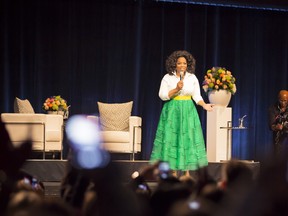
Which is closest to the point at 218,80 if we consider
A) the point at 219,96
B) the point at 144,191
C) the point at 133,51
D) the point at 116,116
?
the point at 219,96

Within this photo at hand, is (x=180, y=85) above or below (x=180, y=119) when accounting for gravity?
above

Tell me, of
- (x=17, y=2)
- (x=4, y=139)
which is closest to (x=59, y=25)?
(x=17, y=2)

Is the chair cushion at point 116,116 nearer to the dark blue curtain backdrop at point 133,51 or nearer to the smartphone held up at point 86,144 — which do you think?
the dark blue curtain backdrop at point 133,51

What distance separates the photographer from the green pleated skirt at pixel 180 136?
535 centimetres

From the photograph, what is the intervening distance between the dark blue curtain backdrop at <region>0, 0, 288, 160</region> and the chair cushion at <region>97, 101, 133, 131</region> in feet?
2.42

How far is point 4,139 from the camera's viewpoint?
0.25 metres

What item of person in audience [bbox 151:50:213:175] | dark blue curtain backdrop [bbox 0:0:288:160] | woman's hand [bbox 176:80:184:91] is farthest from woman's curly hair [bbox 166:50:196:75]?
dark blue curtain backdrop [bbox 0:0:288:160]

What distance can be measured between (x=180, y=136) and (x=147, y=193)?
5167 mm

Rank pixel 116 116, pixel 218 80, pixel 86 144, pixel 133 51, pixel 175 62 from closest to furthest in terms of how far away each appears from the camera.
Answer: pixel 86 144 < pixel 175 62 < pixel 218 80 < pixel 116 116 < pixel 133 51

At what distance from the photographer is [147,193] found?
0.26 meters

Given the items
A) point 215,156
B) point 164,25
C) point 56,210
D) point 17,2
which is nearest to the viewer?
point 56,210

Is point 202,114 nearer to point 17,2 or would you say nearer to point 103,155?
point 17,2

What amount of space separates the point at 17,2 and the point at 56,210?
800 centimetres

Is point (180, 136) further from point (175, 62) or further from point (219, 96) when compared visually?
point (219, 96)
